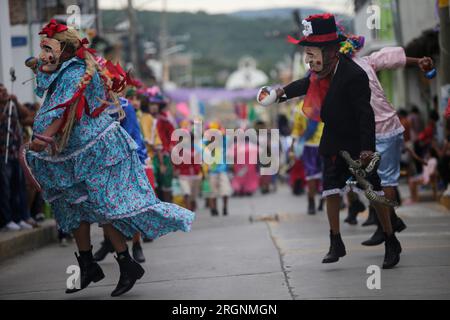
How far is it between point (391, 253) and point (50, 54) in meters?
3.11

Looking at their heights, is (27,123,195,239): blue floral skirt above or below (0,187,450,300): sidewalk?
above

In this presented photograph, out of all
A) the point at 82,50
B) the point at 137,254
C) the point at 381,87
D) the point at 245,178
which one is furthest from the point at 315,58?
the point at 245,178

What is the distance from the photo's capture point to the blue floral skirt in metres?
7.41

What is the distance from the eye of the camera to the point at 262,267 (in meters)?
8.72

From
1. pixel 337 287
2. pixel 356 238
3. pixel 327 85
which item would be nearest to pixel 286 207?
pixel 356 238

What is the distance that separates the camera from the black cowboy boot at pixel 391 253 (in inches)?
320

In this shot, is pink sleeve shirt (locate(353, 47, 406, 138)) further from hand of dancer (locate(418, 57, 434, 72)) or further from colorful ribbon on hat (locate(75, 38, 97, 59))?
colorful ribbon on hat (locate(75, 38, 97, 59))

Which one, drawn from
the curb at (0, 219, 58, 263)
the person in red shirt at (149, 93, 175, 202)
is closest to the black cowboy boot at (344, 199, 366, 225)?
the person in red shirt at (149, 93, 175, 202)

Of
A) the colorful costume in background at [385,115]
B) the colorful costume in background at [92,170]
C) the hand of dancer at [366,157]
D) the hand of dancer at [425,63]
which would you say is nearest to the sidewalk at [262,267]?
the colorful costume in background at [92,170]

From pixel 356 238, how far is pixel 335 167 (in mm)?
2678

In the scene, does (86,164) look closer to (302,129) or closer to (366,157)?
(366,157)

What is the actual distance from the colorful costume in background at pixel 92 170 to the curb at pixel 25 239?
3439 mm

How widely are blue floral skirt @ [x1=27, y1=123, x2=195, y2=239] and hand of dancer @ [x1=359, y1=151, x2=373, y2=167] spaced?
146 centimetres

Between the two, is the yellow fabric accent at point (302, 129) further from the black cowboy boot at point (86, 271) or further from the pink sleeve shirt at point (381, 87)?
the black cowboy boot at point (86, 271)
